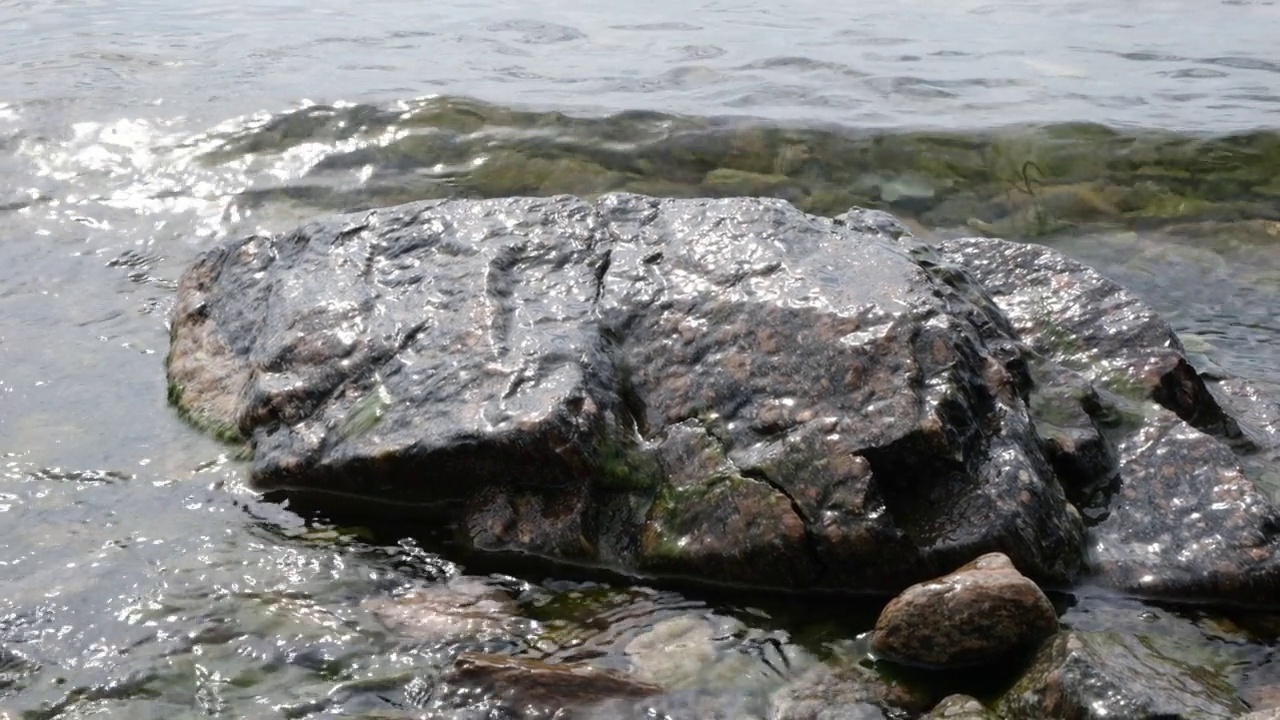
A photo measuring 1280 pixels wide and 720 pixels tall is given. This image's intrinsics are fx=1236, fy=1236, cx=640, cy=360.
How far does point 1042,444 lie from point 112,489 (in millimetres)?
3293

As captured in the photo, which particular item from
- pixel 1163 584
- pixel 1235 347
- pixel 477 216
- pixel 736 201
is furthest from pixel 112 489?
pixel 1235 347

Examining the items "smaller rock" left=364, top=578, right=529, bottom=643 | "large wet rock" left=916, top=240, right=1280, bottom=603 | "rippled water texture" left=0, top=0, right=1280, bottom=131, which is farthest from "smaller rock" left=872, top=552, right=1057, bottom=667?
"rippled water texture" left=0, top=0, right=1280, bottom=131

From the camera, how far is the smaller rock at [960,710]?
10.1 feet

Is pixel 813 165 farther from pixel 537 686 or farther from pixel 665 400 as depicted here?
pixel 537 686

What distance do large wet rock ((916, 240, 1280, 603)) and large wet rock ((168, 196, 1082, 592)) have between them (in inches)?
8.8

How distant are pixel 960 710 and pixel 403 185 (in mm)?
6395

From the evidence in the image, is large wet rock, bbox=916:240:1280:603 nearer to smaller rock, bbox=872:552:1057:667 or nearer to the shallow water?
the shallow water

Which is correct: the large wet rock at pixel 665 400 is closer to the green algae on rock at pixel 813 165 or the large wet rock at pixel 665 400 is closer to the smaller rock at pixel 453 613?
the smaller rock at pixel 453 613

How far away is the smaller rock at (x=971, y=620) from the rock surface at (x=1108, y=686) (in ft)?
0.31

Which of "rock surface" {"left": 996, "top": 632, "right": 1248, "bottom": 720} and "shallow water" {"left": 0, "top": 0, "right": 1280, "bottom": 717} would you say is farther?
"shallow water" {"left": 0, "top": 0, "right": 1280, "bottom": 717}

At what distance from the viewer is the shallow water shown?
140 inches

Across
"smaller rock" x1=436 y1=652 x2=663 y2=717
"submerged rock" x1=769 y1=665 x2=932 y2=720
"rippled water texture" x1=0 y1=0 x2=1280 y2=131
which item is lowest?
"submerged rock" x1=769 y1=665 x2=932 y2=720

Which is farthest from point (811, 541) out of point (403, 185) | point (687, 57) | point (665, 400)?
point (687, 57)

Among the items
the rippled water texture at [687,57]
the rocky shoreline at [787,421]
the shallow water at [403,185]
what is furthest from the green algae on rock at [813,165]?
the rocky shoreline at [787,421]
